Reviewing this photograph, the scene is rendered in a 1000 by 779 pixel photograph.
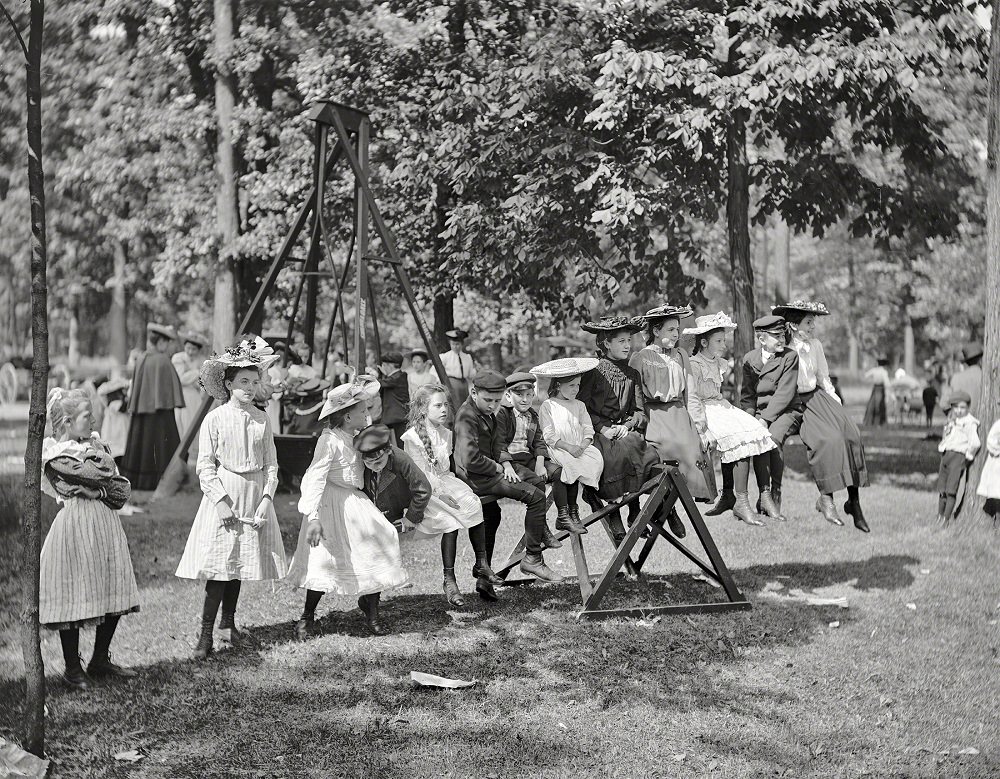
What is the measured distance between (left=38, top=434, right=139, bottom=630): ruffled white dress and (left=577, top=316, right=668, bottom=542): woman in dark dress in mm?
3190

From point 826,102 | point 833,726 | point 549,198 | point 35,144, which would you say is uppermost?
point 826,102

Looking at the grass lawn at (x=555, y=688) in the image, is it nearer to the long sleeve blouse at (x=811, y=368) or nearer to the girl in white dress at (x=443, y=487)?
the girl in white dress at (x=443, y=487)

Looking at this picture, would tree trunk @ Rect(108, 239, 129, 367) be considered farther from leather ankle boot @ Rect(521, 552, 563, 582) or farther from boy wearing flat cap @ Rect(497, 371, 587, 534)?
leather ankle boot @ Rect(521, 552, 563, 582)

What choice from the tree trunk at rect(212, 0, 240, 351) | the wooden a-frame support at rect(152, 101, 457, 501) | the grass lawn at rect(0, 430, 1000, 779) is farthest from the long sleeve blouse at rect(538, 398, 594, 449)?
the tree trunk at rect(212, 0, 240, 351)

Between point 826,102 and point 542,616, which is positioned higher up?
point 826,102

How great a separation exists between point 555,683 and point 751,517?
2203 millimetres

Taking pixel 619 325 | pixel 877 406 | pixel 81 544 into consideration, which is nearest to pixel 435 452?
pixel 619 325

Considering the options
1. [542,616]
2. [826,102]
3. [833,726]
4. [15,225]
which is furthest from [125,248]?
[833,726]

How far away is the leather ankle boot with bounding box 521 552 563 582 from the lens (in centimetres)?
743

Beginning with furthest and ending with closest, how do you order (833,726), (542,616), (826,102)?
(826,102)
(542,616)
(833,726)

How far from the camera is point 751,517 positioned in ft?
25.5

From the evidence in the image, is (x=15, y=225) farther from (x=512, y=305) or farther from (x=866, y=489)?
(x=866, y=489)

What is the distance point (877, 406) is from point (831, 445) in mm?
18431

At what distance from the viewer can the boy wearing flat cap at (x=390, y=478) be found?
6.95 metres
